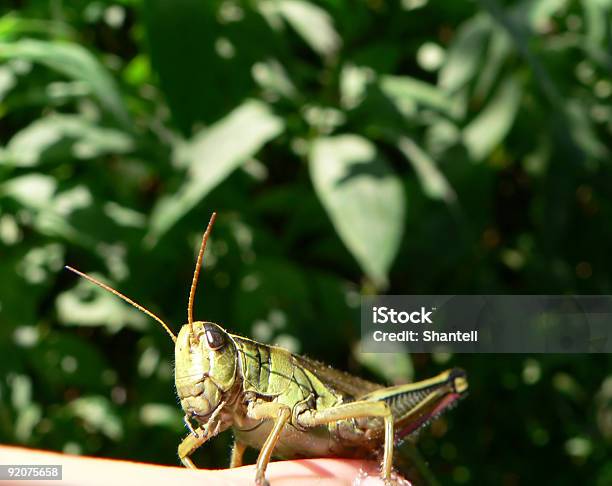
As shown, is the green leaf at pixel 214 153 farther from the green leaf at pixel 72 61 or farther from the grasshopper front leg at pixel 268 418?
the grasshopper front leg at pixel 268 418

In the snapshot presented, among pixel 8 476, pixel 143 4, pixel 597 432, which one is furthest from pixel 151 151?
pixel 597 432

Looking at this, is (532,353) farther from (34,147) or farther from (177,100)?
(34,147)

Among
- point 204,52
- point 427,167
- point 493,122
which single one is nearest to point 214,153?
point 204,52

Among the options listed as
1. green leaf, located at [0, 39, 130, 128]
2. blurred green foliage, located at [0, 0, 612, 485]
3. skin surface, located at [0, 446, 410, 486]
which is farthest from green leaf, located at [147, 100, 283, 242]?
skin surface, located at [0, 446, 410, 486]

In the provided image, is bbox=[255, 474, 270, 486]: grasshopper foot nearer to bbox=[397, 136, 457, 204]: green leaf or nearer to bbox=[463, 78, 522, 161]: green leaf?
bbox=[397, 136, 457, 204]: green leaf

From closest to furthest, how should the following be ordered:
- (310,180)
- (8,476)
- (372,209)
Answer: (8,476) < (372,209) < (310,180)

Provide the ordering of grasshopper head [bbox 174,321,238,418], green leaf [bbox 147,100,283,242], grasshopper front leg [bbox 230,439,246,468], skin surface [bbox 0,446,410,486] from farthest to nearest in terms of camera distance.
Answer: green leaf [bbox 147,100,283,242] < grasshopper front leg [bbox 230,439,246,468] < grasshopper head [bbox 174,321,238,418] < skin surface [bbox 0,446,410,486]
